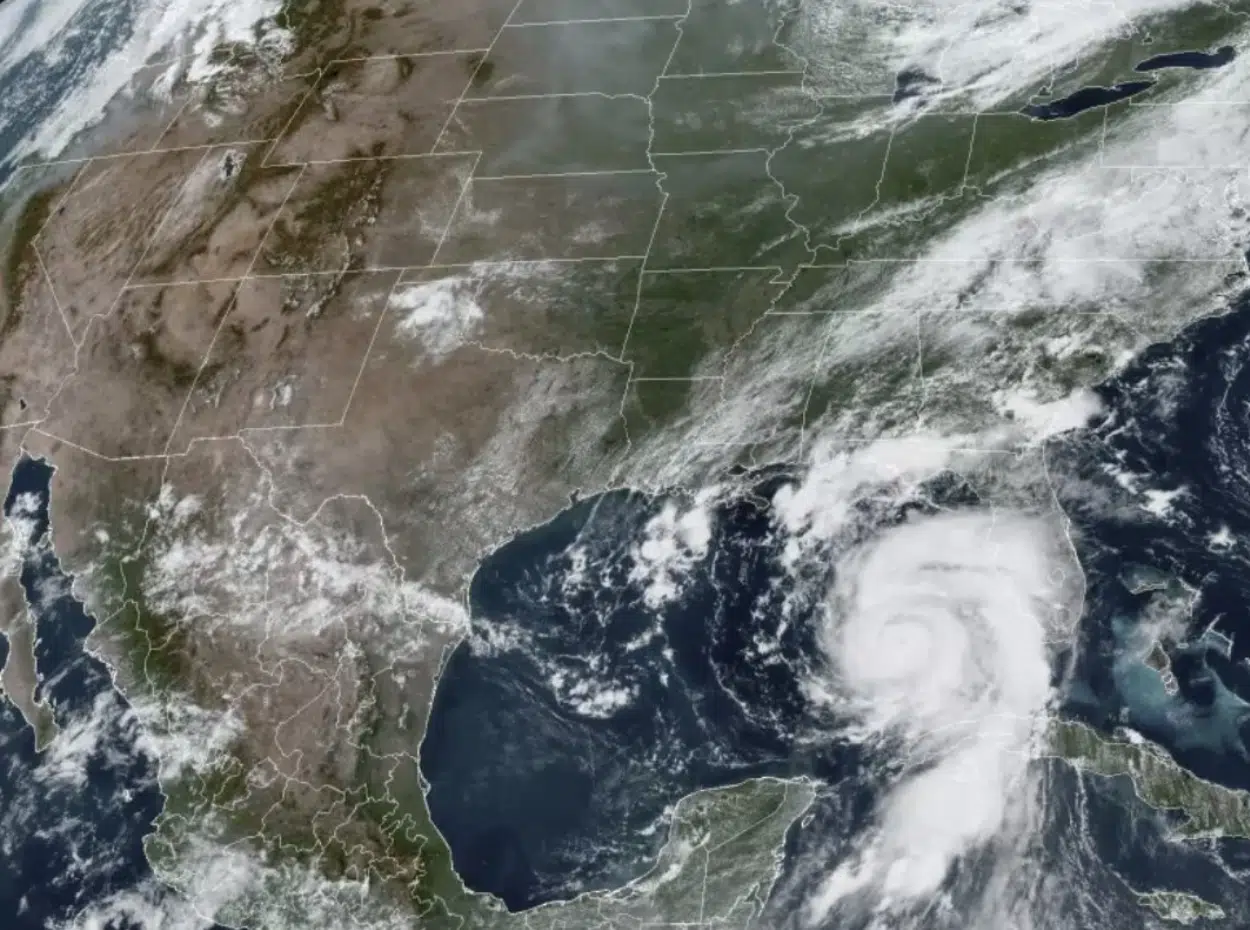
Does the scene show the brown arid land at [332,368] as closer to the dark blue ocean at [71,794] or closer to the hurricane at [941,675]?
the dark blue ocean at [71,794]

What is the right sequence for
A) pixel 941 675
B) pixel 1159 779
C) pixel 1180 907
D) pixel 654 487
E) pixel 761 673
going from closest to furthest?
pixel 1180 907
pixel 1159 779
pixel 941 675
pixel 761 673
pixel 654 487

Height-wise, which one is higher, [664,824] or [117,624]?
[117,624]

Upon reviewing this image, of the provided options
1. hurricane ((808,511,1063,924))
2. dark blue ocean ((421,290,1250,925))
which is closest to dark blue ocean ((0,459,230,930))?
dark blue ocean ((421,290,1250,925))

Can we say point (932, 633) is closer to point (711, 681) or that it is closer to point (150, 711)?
point (711, 681)

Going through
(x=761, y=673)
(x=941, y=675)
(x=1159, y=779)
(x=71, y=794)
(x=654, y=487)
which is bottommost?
(x=1159, y=779)

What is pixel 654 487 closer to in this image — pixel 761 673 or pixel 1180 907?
pixel 761 673

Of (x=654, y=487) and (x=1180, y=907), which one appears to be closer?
(x=1180, y=907)

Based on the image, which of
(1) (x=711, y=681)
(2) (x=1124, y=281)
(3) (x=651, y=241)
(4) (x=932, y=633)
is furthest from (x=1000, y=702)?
(3) (x=651, y=241)

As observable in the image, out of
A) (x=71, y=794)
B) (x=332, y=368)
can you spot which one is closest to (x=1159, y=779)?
(x=332, y=368)
